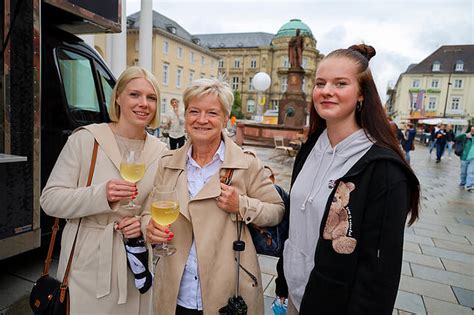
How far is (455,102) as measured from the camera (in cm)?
6122

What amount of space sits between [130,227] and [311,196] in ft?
3.48

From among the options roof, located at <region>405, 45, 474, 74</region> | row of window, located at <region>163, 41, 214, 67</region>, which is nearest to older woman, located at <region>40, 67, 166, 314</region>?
row of window, located at <region>163, 41, 214, 67</region>

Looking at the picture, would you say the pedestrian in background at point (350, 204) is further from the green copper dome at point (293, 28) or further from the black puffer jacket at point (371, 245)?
the green copper dome at point (293, 28)

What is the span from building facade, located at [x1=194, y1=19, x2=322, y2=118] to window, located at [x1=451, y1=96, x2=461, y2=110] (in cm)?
2722

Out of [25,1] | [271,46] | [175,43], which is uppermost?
[271,46]

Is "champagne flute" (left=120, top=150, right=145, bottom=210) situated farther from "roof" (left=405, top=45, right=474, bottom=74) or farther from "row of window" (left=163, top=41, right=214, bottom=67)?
"roof" (left=405, top=45, right=474, bottom=74)

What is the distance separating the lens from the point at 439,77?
6012 centimetres

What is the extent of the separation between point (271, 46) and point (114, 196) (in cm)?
7450

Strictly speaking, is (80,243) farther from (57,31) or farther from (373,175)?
(57,31)

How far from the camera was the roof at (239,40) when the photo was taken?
74938 mm

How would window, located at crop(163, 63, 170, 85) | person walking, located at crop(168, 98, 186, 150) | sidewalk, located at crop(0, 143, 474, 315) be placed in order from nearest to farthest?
sidewalk, located at crop(0, 143, 474, 315), person walking, located at crop(168, 98, 186, 150), window, located at crop(163, 63, 170, 85)

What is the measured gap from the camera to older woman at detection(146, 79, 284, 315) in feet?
5.73

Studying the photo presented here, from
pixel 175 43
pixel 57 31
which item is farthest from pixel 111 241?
pixel 175 43

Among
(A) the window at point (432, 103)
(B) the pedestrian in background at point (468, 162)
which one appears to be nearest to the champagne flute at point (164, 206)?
(B) the pedestrian in background at point (468, 162)
